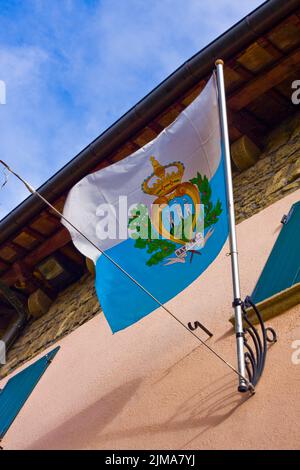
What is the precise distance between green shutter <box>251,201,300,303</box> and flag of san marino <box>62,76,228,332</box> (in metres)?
0.53

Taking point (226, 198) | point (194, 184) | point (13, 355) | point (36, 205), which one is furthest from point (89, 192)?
point (13, 355)

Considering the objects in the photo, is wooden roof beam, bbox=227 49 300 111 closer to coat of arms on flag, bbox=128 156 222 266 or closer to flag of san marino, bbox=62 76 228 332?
flag of san marino, bbox=62 76 228 332

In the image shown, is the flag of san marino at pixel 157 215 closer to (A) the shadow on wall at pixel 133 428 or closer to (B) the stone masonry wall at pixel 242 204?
(A) the shadow on wall at pixel 133 428

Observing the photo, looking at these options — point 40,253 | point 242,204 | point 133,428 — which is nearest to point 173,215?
point 133,428

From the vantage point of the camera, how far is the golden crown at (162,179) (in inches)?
178

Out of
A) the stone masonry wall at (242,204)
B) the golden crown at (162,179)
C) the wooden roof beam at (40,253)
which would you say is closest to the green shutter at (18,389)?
the stone masonry wall at (242,204)

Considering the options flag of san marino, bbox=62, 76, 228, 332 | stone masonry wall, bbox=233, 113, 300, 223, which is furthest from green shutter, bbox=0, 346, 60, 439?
stone masonry wall, bbox=233, 113, 300, 223

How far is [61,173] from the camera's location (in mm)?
6914

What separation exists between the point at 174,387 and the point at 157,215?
1.11 m

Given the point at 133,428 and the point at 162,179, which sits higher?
the point at 162,179

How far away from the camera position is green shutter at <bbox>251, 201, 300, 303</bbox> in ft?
14.0

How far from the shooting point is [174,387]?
4.32 metres

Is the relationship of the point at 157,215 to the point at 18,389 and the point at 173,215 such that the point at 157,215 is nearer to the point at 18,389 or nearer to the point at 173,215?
the point at 173,215

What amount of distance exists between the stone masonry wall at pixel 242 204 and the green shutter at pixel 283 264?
675 mm
